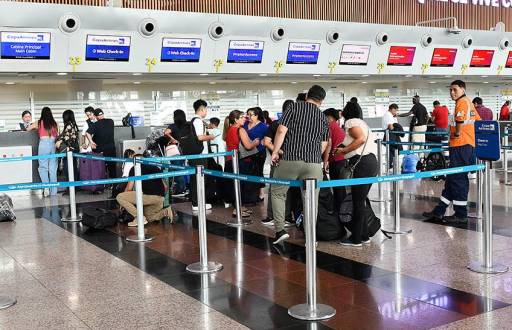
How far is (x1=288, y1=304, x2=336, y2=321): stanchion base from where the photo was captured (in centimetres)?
412

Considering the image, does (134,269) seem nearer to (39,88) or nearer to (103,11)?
(103,11)

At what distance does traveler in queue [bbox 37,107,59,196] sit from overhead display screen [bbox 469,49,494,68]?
10.9m

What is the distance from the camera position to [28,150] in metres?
11.4

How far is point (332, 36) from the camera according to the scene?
1316 centimetres

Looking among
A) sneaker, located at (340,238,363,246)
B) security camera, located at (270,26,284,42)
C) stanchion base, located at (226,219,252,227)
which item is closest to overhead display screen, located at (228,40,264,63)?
security camera, located at (270,26,284,42)

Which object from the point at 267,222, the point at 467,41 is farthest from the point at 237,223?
the point at 467,41

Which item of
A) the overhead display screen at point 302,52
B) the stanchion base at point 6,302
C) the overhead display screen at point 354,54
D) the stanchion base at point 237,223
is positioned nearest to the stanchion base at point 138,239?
the stanchion base at point 237,223

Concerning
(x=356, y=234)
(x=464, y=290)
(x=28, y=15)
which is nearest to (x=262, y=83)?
(x=28, y=15)

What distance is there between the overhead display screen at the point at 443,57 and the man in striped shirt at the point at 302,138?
10.2 metres

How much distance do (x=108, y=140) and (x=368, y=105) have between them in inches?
333

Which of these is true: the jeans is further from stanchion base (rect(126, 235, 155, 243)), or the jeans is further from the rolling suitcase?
stanchion base (rect(126, 235, 155, 243))

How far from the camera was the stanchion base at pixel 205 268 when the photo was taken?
5418mm

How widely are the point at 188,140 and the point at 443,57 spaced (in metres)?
9.12

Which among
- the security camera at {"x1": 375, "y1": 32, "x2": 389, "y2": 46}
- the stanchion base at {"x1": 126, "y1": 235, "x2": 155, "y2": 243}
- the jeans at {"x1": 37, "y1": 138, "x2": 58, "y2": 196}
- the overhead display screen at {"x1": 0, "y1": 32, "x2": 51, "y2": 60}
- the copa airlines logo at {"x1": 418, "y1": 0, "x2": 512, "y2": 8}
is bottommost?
the stanchion base at {"x1": 126, "y1": 235, "x2": 155, "y2": 243}
